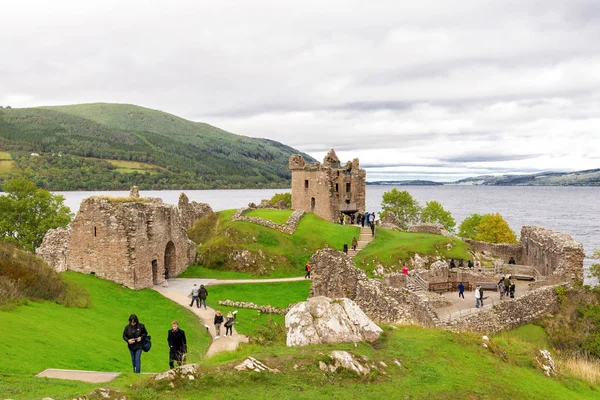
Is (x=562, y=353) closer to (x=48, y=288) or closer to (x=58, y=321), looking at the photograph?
(x=58, y=321)

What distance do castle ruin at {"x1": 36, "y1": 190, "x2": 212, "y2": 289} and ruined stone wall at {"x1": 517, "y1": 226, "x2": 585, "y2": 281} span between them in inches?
1031

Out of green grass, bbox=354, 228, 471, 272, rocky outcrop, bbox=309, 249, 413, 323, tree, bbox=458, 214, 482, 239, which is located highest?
rocky outcrop, bbox=309, 249, 413, 323

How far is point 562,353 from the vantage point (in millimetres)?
21406

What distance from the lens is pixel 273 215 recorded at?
48812 millimetres

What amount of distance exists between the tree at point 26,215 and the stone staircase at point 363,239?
34.3m

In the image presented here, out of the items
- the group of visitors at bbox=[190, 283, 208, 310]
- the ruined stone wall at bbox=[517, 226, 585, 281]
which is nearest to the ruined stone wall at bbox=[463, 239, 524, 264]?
the ruined stone wall at bbox=[517, 226, 585, 281]

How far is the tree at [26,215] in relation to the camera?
53.9 metres

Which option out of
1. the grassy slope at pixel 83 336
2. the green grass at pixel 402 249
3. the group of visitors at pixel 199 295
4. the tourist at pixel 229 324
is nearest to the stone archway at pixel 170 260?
the grassy slope at pixel 83 336

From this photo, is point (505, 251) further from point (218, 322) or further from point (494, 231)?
point (218, 322)

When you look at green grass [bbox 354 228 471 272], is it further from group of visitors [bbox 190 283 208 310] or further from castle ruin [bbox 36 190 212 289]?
castle ruin [bbox 36 190 212 289]

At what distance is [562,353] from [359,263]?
18447 mm

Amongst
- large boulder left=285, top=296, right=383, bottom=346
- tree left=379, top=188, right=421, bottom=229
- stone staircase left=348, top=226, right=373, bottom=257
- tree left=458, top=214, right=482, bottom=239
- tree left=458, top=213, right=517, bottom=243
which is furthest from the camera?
tree left=379, top=188, right=421, bottom=229

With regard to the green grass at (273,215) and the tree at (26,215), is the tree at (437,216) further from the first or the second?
the tree at (26,215)

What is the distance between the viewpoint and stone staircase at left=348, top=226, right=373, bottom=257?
136 ft
